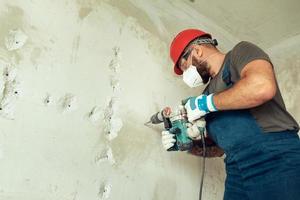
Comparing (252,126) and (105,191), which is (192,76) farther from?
(105,191)

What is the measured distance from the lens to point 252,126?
1.29 m

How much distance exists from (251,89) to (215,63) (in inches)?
15.4

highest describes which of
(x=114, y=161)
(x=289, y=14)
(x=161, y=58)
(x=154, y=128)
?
(x=289, y=14)

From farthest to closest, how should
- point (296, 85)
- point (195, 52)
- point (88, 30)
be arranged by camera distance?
point (296, 85)
point (88, 30)
point (195, 52)

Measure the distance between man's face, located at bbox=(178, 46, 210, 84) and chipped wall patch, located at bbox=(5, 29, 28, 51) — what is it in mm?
771

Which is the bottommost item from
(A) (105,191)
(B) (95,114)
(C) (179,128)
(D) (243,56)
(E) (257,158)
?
(A) (105,191)

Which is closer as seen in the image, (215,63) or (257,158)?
(257,158)

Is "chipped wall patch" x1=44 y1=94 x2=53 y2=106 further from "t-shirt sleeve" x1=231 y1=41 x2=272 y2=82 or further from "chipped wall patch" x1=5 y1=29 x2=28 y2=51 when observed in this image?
"t-shirt sleeve" x1=231 y1=41 x2=272 y2=82

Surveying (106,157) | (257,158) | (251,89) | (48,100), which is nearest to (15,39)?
(48,100)

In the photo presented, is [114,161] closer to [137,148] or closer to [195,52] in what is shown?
[137,148]

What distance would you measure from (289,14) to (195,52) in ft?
3.32

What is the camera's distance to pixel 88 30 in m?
1.77

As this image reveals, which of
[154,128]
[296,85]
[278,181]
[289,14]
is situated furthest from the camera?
[296,85]

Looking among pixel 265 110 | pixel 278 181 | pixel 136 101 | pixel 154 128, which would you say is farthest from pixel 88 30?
pixel 278 181
